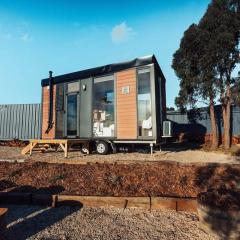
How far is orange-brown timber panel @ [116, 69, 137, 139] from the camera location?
8.99 meters

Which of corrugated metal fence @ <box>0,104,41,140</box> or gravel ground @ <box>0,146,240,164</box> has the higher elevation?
corrugated metal fence @ <box>0,104,41,140</box>

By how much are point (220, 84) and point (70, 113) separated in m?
7.58

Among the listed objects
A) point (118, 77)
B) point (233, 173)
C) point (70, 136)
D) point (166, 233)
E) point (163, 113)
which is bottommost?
point (166, 233)

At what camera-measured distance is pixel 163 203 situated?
3.97 metres

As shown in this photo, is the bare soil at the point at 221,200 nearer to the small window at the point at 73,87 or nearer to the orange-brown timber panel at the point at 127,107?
the orange-brown timber panel at the point at 127,107

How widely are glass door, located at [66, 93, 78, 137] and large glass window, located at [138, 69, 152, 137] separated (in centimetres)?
289

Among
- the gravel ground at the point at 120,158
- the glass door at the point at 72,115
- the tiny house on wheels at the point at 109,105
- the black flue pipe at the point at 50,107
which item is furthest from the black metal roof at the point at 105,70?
the gravel ground at the point at 120,158

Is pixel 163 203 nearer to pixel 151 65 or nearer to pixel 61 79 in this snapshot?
pixel 151 65

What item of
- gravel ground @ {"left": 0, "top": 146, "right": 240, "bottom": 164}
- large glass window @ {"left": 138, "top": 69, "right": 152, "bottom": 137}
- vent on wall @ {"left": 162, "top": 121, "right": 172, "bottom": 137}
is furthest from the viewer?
vent on wall @ {"left": 162, "top": 121, "right": 172, "bottom": 137}

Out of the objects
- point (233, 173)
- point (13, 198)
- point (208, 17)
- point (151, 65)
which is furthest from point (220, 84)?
point (13, 198)

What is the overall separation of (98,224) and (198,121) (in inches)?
586

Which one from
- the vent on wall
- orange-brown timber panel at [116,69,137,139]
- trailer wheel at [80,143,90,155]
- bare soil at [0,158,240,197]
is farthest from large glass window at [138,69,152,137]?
bare soil at [0,158,240,197]

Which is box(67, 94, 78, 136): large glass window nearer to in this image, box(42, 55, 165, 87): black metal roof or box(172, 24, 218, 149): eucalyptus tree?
box(42, 55, 165, 87): black metal roof

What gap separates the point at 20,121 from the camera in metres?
16.3
